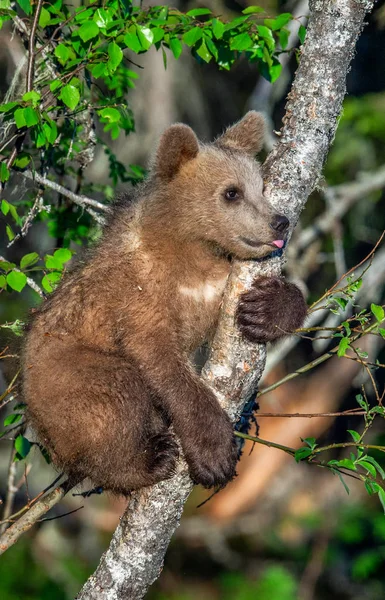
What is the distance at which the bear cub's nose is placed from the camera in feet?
12.9

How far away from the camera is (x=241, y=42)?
469 centimetres

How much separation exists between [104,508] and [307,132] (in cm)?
788

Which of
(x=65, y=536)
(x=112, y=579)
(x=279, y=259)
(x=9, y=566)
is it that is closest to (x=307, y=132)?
(x=279, y=259)

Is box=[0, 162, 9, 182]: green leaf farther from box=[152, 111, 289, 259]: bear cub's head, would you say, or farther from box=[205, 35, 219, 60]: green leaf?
box=[205, 35, 219, 60]: green leaf

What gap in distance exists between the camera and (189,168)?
454 centimetres

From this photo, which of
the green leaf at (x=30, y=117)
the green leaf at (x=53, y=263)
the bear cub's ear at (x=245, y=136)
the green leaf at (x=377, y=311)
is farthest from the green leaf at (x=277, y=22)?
the green leaf at (x=377, y=311)

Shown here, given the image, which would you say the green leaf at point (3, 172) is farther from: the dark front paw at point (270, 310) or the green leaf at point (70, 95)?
the dark front paw at point (270, 310)

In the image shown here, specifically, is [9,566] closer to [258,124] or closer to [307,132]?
[258,124]

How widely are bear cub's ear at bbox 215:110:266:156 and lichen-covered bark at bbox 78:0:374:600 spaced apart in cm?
84

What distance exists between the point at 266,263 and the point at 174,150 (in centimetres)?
84

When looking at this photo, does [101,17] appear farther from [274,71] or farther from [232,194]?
[274,71]

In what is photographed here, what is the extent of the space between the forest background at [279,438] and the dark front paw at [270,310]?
3573 mm

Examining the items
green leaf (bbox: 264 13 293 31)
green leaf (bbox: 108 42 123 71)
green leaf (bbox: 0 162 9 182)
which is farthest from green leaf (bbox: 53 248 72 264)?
green leaf (bbox: 264 13 293 31)

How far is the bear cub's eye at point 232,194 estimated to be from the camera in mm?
4406
